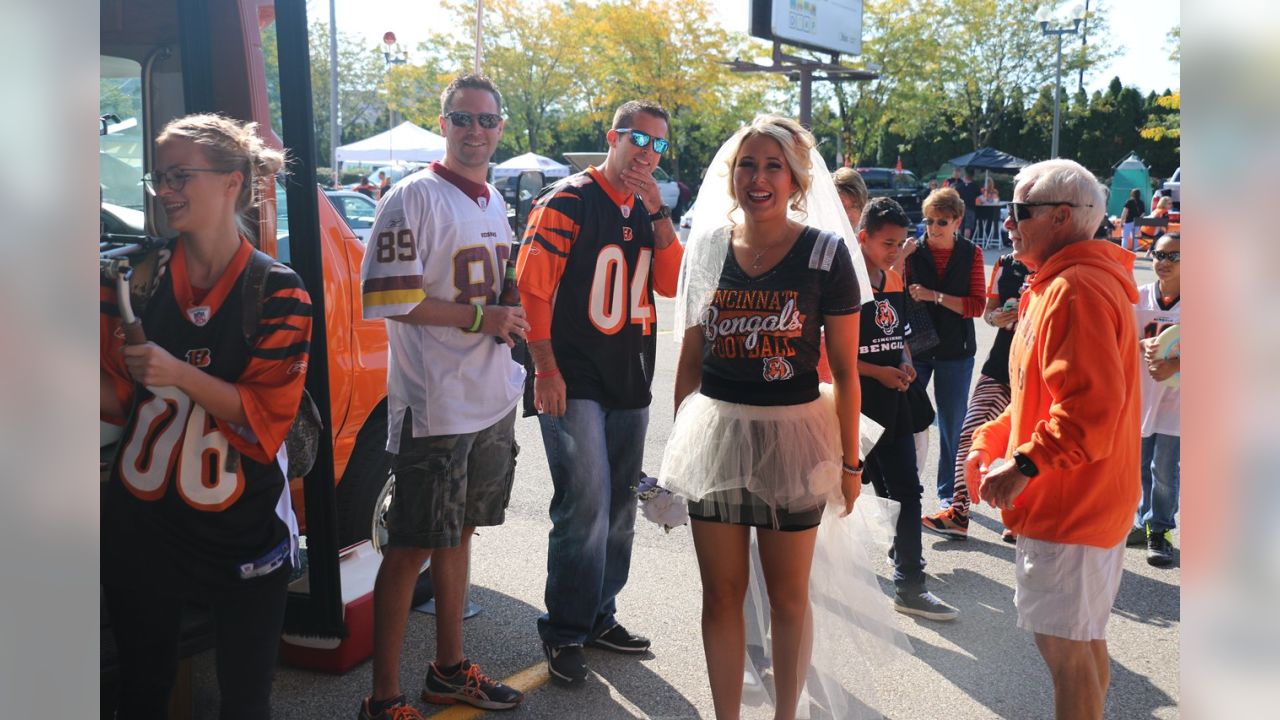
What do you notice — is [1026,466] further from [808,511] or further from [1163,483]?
[1163,483]

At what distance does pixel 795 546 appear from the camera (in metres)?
3.26

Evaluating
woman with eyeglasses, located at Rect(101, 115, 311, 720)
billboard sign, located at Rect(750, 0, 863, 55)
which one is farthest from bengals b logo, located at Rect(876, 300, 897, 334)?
billboard sign, located at Rect(750, 0, 863, 55)

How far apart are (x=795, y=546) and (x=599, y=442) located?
38.2 inches

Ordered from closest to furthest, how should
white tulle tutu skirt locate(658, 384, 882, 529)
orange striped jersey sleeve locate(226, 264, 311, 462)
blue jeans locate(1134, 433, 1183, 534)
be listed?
1. orange striped jersey sleeve locate(226, 264, 311, 462)
2. white tulle tutu skirt locate(658, 384, 882, 529)
3. blue jeans locate(1134, 433, 1183, 534)

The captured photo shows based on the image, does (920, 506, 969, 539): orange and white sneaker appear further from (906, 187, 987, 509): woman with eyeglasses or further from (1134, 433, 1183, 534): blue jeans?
(1134, 433, 1183, 534): blue jeans

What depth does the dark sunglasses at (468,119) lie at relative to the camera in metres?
3.62

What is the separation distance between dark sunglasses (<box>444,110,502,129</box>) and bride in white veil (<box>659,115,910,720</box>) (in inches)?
30.8

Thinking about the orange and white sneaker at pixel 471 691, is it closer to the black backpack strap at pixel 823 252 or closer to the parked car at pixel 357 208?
the black backpack strap at pixel 823 252

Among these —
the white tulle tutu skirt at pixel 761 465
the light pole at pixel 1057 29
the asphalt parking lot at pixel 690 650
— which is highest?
the light pole at pixel 1057 29

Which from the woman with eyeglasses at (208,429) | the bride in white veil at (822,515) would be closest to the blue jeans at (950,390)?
the bride in white veil at (822,515)

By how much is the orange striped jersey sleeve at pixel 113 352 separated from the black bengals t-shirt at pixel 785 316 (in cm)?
170

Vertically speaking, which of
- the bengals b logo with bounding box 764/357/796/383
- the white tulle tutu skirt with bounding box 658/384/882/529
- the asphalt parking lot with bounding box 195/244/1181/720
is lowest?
the asphalt parking lot with bounding box 195/244/1181/720

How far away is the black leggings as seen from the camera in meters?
2.47
